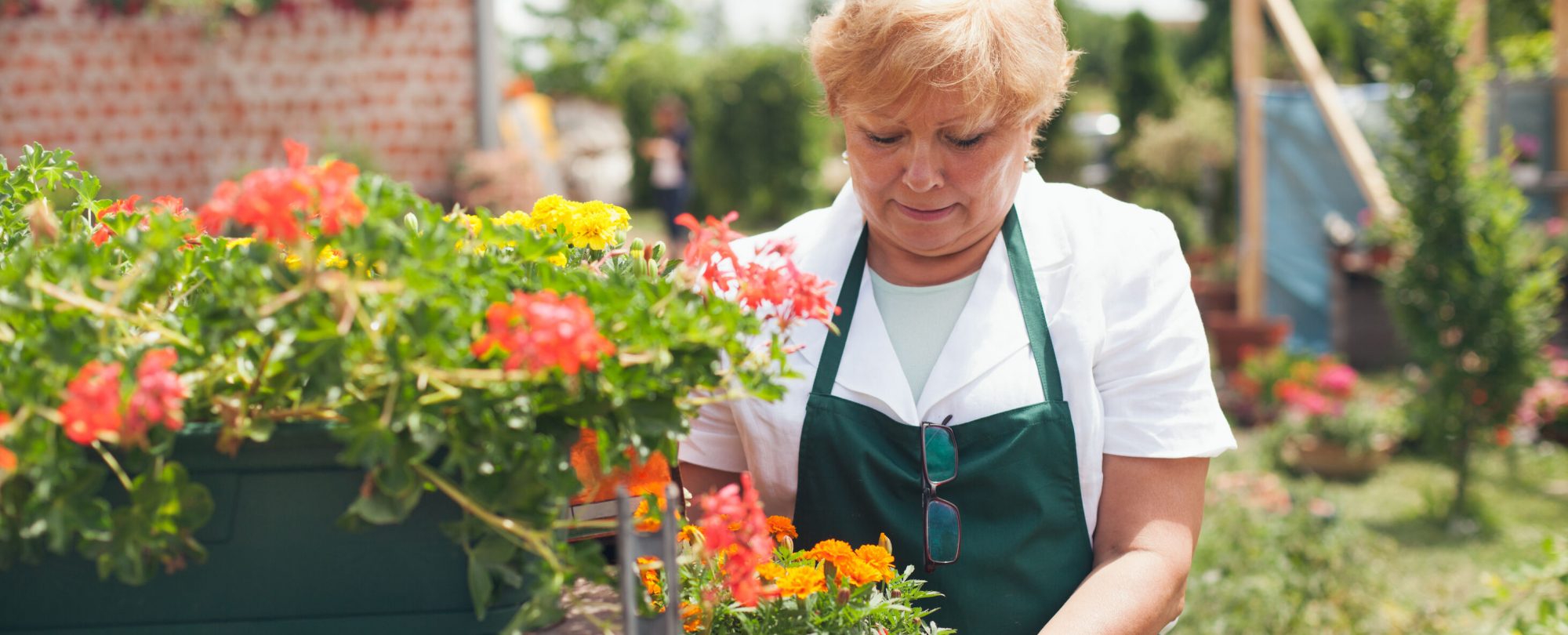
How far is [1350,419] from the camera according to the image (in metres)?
5.71

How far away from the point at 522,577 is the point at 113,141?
6.37 meters

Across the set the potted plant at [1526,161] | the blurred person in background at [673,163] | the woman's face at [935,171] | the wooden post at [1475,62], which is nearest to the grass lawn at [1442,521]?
the wooden post at [1475,62]

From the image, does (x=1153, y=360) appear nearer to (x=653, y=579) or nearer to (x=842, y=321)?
(x=842, y=321)

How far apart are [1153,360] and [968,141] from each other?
36 centimetres

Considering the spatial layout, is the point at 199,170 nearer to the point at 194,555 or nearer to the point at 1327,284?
the point at 194,555

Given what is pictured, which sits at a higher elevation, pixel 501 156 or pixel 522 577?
pixel 501 156

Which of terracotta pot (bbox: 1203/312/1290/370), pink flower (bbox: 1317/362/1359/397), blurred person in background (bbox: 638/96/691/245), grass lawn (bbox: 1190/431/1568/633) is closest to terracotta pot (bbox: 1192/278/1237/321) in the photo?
terracotta pot (bbox: 1203/312/1290/370)

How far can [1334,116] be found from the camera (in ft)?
23.4

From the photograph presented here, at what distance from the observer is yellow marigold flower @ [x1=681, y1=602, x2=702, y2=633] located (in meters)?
1.08

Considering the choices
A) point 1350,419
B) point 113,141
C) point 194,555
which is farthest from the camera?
point 113,141

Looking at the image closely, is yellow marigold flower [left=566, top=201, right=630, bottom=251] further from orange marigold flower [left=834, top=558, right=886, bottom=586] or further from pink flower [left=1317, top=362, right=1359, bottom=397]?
pink flower [left=1317, top=362, right=1359, bottom=397]

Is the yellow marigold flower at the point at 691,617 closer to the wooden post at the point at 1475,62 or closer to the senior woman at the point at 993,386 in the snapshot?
the senior woman at the point at 993,386

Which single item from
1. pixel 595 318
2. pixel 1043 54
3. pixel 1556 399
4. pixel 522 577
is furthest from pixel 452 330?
pixel 1556 399

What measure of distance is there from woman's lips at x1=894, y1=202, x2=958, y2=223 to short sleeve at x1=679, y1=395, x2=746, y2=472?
357mm
